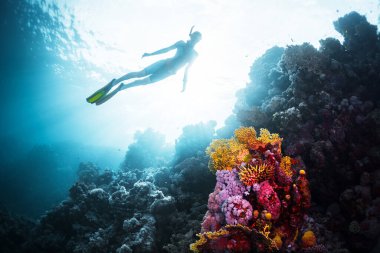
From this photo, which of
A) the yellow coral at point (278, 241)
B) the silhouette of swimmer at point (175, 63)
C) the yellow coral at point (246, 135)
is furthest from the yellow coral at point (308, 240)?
the silhouette of swimmer at point (175, 63)

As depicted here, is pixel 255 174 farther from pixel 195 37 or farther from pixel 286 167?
pixel 195 37

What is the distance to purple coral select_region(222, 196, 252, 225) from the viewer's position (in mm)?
4680

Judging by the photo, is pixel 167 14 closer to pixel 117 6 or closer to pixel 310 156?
pixel 117 6

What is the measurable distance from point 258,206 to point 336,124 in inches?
178

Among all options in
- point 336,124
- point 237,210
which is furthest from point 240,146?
point 336,124

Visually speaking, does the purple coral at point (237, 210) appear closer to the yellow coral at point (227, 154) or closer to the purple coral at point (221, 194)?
the purple coral at point (221, 194)

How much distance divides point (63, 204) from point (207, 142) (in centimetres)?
774

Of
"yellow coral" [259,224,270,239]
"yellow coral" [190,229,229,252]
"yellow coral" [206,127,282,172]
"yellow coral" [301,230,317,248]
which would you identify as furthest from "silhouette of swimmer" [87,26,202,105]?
"yellow coral" [301,230,317,248]

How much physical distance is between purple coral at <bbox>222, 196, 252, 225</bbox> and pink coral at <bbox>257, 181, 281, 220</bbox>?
0.85ft

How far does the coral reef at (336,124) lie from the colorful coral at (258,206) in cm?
18

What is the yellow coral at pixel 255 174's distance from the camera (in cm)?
516

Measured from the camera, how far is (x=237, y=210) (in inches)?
187

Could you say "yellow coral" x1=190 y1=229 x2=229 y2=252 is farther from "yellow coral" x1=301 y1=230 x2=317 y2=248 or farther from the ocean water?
"yellow coral" x1=301 y1=230 x2=317 y2=248

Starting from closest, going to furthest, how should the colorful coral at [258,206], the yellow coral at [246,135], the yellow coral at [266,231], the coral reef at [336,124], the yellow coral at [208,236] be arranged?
the yellow coral at [266,231], the yellow coral at [208,236], the colorful coral at [258,206], the coral reef at [336,124], the yellow coral at [246,135]
